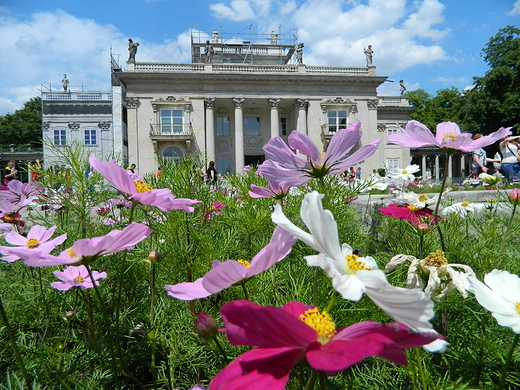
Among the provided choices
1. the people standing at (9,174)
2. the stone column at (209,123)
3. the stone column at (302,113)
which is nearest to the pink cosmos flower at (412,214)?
the people standing at (9,174)

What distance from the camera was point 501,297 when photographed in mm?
543

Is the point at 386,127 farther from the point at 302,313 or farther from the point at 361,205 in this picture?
the point at 302,313

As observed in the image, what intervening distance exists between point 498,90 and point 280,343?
30.0m

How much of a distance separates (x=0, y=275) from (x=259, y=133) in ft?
77.0

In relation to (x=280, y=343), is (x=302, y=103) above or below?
above

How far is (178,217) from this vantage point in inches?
45.9

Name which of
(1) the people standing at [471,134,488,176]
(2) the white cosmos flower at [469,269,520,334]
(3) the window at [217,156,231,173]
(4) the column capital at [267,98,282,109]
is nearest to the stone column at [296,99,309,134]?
(4) the column capital at [267,98,282,109]

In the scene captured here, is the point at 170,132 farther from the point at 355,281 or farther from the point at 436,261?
the point at 355,281

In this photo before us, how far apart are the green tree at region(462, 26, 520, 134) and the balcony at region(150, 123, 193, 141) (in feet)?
67.2

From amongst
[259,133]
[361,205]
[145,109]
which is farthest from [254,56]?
[361,205]

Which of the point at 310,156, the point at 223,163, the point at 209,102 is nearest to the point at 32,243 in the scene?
the point at 310,156

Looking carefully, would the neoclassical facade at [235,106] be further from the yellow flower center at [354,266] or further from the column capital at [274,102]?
the yellow flower center at [354,266]

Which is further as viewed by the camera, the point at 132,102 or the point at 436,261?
the point at 132,102

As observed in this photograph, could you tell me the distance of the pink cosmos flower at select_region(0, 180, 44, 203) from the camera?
1370mm
